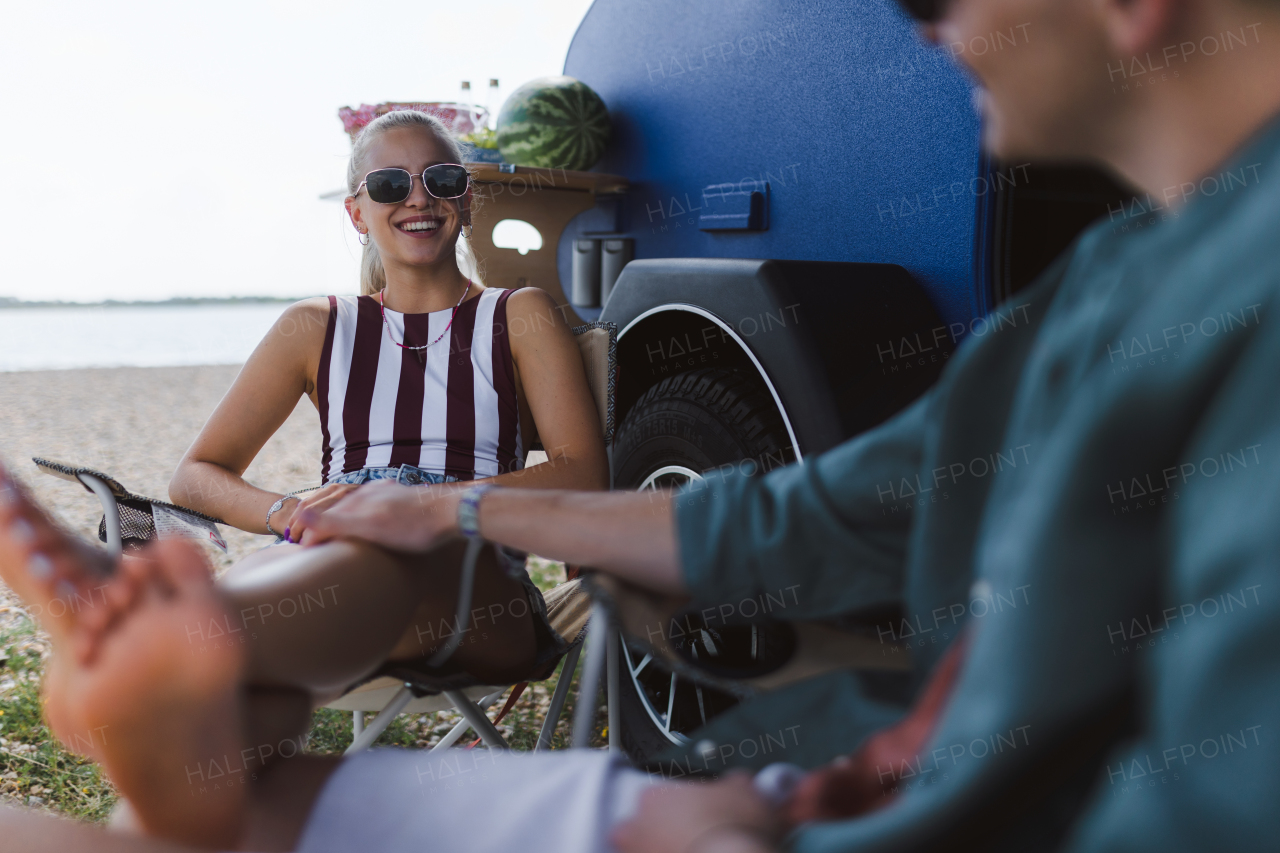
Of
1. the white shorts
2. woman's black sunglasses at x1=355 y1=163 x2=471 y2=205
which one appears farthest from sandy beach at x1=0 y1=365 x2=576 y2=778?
the white shorts

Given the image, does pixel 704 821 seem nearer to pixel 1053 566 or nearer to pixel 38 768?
pixel 1053 566

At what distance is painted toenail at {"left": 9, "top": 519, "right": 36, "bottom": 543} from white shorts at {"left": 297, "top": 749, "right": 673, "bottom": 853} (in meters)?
0.39

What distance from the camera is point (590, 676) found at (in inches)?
47.4

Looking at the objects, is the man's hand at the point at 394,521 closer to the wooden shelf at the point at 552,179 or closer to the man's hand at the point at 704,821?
the man's hand at the point at 704,821

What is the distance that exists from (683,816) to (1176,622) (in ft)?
1.32

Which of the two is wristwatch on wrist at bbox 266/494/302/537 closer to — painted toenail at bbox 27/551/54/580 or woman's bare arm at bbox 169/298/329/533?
woman's bare arm at bbox 169/298/329/533

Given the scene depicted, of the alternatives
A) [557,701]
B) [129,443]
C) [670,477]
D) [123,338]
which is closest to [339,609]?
[557,701]

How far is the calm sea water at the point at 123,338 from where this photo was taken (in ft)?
46.6

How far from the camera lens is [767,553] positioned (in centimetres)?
103

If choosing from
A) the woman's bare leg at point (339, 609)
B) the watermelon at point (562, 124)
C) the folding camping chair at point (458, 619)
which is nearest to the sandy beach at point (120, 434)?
the folding camping chair at point (458, 619)

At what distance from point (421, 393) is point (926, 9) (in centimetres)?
167

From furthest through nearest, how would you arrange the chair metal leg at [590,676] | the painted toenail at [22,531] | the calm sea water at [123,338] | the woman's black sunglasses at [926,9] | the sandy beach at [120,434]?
the calm sea water at [123,338]
the sandy beach at [120,434]
the chair metal leg at [590,676]
the painted toenail at [22,531]
the woman's black sunglasses at [926,9]

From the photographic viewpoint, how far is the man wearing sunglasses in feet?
1.74

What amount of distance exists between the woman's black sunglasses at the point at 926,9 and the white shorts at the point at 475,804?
779mm
